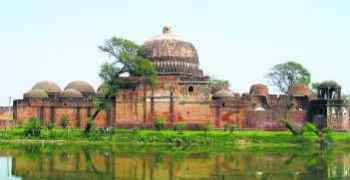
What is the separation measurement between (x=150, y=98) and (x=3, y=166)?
21843mm

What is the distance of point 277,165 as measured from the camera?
2192 cm

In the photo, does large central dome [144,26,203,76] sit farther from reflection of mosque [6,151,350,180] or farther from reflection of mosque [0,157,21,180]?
reflection of mosque [0,157,21,180]

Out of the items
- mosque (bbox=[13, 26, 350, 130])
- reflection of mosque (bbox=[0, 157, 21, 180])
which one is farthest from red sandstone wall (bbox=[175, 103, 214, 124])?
reflection of mosque (bbox=[0, 157, 21, 180])

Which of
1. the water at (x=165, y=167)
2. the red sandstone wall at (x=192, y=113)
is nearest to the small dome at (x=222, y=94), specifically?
the red sandstone wall at (x=192, y=113)

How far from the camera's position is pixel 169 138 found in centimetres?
3603

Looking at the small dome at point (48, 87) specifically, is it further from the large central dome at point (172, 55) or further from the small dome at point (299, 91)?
the small dome at point (299, 91)

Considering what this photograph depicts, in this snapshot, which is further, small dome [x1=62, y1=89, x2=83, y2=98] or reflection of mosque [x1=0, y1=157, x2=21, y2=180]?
small dome [x1=62, y1=89, x2=83, y2=98]

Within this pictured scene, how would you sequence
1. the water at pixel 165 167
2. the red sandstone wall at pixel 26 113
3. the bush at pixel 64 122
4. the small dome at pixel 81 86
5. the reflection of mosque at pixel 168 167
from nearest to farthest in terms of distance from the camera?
the water at pixel 165 167
the reflection of mosque at pixel 168 167
the bush at pixel 64 122
the red sandstone wall at pixel 26 113
the small dome at pixel 81 86

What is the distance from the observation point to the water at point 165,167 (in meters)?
17.9

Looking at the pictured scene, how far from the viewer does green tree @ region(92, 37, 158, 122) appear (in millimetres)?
39594

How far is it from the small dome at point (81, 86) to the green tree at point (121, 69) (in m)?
9.08

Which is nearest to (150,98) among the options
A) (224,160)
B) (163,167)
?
(224,160)

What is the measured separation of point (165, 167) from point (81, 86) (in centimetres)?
3110

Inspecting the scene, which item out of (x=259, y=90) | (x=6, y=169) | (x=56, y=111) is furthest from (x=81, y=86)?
(x=6, y=169)
